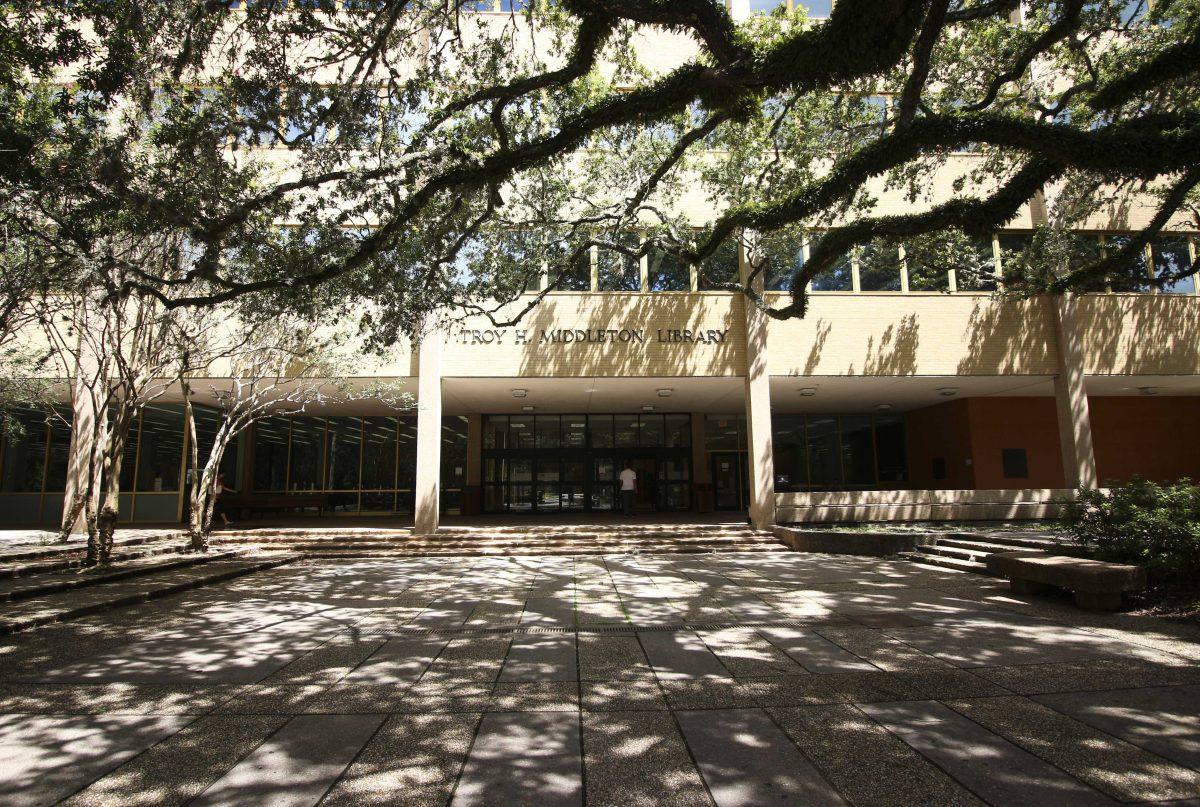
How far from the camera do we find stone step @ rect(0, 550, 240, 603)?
7.89 m

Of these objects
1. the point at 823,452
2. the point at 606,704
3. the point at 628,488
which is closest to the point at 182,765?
the point at 606,704

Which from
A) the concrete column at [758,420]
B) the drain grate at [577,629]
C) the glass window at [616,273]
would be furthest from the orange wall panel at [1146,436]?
the drain grate at [577,629]

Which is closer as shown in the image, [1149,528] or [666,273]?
[1149,528]

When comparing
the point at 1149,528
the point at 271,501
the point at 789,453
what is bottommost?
the point at 271,501

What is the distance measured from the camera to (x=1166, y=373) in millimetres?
15180

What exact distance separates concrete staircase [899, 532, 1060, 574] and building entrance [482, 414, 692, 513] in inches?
355

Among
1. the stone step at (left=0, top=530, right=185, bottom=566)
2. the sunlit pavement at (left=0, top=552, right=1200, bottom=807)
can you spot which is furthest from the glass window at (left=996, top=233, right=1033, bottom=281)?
the stone step at (left=0, top=530, right=185, bottom=566)

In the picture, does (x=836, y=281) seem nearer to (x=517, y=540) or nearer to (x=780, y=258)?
(x=780, y=258)

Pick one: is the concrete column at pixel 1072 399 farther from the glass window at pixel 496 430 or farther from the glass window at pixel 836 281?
the glass window at pixel 496 430

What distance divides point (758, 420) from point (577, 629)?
9.02m

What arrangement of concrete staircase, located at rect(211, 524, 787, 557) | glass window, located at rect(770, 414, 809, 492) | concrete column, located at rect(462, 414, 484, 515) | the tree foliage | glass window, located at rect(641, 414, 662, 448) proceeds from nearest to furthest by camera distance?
the tree foliage < concrete staircase, located at rect(211, 524, 787, 557) < concrete column, located at rect(462, 414, 484, 515) < glass window, located at rect(770, 414, 809, 492) < glass window, located at rect(641, 414, 662, 448)

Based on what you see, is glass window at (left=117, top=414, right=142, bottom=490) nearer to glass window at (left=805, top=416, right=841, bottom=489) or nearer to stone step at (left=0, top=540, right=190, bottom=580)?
stone step at (left=0, top=540, right=190, bottom=580)

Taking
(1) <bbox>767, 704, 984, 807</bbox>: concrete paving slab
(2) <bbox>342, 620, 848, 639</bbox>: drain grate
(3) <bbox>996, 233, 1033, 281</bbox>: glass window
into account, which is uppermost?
(3) <bbox>996, 233, 1033, 281</bbox>: glass window

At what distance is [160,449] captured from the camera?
1816 cm
